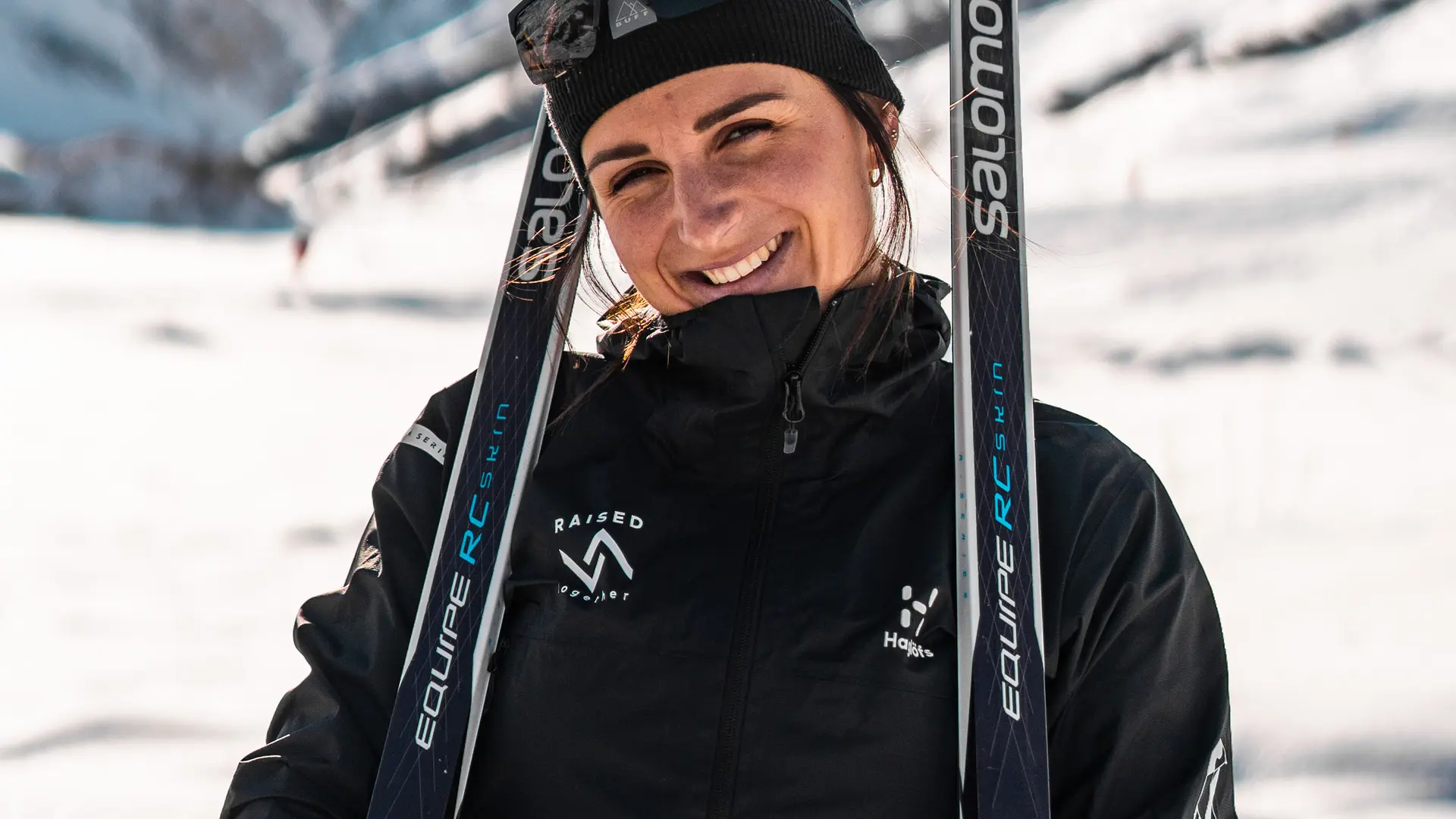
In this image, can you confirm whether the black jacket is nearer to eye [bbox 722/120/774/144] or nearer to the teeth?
the teeth

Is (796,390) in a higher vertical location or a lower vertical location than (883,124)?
lower

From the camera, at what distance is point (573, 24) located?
127 centimetres

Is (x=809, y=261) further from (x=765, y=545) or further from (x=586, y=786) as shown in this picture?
(x=586, y=786)

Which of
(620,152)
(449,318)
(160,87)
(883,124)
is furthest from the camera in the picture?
(160,87)

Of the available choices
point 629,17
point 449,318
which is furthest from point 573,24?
point 449,318

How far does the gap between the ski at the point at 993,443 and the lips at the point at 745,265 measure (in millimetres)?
249

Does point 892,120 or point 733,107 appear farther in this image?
point 892,120

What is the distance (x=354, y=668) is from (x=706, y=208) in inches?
22.1

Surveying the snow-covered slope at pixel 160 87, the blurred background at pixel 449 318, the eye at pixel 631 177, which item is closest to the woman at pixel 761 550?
the eye at pixel 631 177

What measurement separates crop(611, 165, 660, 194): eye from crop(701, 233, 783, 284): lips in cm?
12

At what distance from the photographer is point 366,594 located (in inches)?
51.8

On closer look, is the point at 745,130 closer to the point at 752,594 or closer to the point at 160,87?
the point at 752,594

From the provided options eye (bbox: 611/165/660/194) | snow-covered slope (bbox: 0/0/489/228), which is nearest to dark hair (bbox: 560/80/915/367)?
eye (bbox: 611/165/660/194)

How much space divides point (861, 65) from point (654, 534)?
494 millimetres
